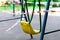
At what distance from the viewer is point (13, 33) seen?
6.66 metres

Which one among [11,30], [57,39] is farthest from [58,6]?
[57,39]

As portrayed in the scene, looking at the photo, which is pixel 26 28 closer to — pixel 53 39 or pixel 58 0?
pixel 53 39

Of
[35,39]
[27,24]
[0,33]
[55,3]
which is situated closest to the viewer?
[27,24]

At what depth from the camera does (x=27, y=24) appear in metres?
4.94

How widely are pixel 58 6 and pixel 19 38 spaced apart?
10531mm

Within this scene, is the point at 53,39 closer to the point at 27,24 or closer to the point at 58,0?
the point at 27,24

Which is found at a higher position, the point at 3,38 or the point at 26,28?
the point at 26,28

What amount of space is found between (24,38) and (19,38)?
0.13 metres

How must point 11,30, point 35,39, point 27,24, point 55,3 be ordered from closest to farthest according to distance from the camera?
point 27,24
point 35,39
point 11,30
point 55,3

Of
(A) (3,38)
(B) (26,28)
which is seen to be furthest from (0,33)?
(B) (26,28)

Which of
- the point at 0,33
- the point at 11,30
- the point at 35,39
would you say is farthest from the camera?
the point at 11,30

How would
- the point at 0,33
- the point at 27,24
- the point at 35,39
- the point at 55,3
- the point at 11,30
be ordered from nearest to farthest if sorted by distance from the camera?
the point at 27,24, the point at 35,39, the point at 0,33, the point at 11,30, the point at 55,3

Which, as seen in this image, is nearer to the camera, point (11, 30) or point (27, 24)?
point (27, 24)

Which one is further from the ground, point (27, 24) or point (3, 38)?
point (27, 24)
